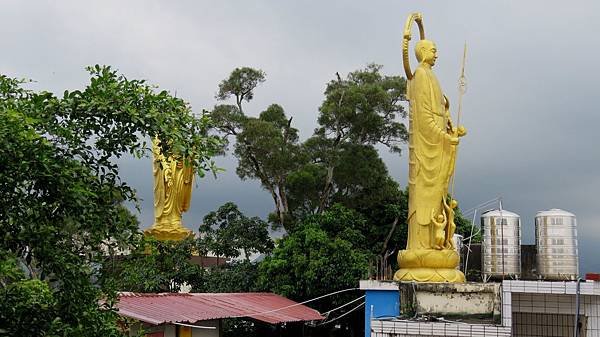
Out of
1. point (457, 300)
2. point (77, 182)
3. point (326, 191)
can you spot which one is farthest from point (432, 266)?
point (77, 182)

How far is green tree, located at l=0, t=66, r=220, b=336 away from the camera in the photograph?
158 inches

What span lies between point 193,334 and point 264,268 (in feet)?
13.4

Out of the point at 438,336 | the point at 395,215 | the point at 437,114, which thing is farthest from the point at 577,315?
the point at 395,215

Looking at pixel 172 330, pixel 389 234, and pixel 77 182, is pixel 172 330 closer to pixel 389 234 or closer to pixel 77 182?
pixel 77 182

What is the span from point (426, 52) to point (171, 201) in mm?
7594

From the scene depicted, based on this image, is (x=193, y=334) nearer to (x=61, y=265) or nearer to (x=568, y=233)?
(x=568, y=233)

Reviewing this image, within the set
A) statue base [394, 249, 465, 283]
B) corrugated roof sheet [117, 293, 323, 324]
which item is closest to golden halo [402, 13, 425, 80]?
statue base [394, 249, 465, 283]

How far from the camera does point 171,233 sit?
16.6 meters

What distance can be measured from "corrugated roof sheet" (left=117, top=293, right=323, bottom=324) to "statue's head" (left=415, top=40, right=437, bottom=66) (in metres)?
4.91

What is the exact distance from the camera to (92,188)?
4.43 metres

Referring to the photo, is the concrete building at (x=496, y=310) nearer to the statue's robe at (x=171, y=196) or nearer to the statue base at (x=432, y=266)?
A: the statue base at (x=432, y=266)

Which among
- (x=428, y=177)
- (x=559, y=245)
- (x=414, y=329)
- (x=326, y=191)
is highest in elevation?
(x=326, y=191)

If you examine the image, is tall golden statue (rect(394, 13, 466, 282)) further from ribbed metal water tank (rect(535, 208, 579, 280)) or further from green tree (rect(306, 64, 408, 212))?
green tree (rect(306, 64, 408, 212))

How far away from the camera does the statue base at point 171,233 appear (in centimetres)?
1650
